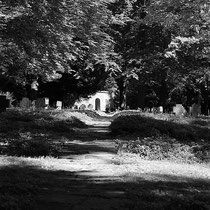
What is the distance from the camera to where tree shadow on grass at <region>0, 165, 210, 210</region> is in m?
5.70

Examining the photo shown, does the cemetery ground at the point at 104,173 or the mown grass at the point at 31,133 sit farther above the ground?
the mown grass at the point at 31,133

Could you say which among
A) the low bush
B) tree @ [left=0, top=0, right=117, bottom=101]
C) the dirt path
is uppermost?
tree @ [left=0, top=0, right=117, bottom=101]

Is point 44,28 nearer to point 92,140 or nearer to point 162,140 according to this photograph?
point 92,140

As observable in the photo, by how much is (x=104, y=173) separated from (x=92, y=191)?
5.90 feet

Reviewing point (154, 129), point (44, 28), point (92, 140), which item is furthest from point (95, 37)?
point (92, 140)

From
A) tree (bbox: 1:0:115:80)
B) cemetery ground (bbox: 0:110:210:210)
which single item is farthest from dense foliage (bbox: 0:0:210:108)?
cemetery ground (bbox: 0:110:210:210)

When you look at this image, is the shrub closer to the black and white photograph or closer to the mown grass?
the black and white photograph

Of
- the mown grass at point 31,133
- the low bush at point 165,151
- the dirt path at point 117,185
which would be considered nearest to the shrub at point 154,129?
the mown grass at point 31,133

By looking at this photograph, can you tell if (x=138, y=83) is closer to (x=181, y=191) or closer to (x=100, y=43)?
(x=100, y=43)

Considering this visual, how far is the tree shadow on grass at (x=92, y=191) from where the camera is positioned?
5695 mm

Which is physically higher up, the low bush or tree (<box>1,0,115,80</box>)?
tree (<box>1,0,115,80</box>)

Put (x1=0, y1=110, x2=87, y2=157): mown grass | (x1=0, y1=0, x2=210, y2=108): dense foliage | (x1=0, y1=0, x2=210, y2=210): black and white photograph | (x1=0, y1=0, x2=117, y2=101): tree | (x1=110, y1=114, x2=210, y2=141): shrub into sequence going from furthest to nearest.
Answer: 1. (x1=0, y1=0, x2=210, y2=108): dense foliage
2. (x1=110, y1=114, x2=210, y2=141): shrub
3. (x1=0, y1=0, x2=117, y2=101): tree
4. (x1=0, y1=110, x2=87, y2=157): mown grass
5. (x1=0, y1=0, x2=210, y2=210): black and white photograph

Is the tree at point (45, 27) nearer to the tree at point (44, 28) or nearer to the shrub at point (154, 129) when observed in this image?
the tree at point (44, 28)

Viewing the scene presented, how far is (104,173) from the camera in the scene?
8539mm
